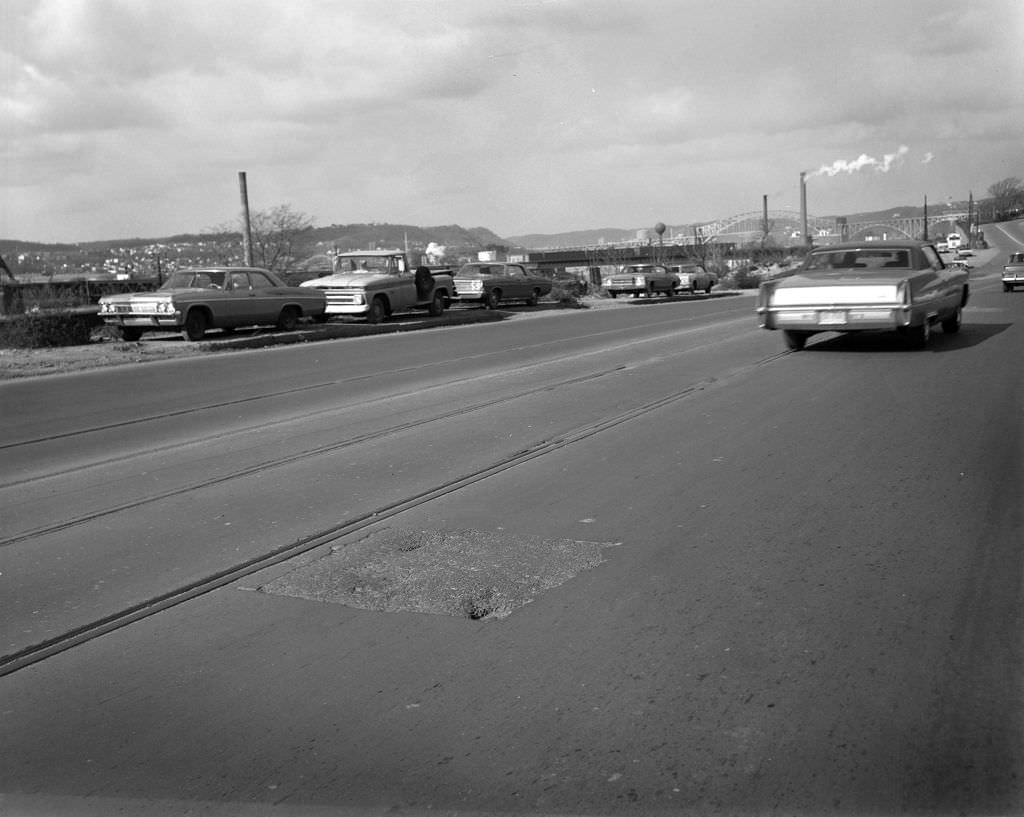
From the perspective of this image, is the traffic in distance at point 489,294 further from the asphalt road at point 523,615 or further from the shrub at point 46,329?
the asphalt road at point 523,615

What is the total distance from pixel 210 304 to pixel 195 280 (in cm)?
76

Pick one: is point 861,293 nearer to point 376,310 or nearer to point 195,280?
point 195,280

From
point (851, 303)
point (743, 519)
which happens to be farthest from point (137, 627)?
point (851, 303)

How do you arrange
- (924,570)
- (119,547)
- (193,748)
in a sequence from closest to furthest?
(193,748) < (924,570) < (119,547)

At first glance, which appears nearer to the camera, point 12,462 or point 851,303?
point 12,462

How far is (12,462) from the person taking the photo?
856 cm

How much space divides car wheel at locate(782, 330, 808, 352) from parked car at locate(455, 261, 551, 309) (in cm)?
1802

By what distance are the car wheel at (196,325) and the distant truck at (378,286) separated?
444 cm

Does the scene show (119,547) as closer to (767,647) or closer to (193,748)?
(193,748)

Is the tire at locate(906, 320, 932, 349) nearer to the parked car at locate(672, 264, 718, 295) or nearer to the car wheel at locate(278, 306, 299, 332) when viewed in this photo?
the car wheel at locate(278, 306, 299, 332)

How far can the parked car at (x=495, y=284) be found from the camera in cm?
3247

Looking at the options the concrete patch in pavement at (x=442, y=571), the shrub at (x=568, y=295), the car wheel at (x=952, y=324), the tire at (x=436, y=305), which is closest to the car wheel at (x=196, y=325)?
the tire at (x=436, y=305)

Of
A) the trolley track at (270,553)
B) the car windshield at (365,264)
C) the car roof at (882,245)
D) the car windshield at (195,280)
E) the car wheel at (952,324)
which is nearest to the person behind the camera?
the trolley track at (270,553)

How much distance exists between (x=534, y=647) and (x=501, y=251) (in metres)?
113
